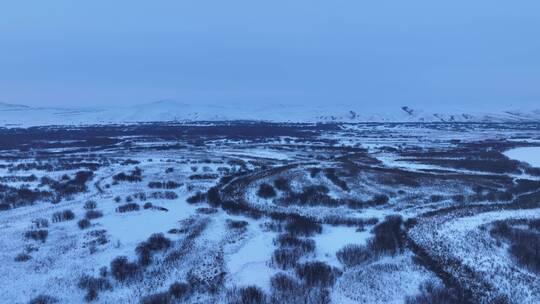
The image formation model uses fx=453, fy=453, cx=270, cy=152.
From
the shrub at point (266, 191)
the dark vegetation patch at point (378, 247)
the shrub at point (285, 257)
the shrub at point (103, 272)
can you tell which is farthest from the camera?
the shrub at point (266, 191)

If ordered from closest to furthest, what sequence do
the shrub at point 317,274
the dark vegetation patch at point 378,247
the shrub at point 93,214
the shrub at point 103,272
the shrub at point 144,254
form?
the shrub at point 317,274
the shrub at point 103,272
the shrub at point 144,254
the dark vegetation patch at point 378,247
the shrub at point 93,214

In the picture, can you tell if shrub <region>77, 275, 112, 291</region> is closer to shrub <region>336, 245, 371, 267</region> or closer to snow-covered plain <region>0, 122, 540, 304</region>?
snow-covered plain <region>0, 122, 540, 304</region>

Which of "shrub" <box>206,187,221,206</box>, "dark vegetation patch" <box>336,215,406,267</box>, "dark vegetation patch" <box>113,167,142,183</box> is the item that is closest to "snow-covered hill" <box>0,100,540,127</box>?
"dark vegetation patch" <box>113,167,142,183</box>

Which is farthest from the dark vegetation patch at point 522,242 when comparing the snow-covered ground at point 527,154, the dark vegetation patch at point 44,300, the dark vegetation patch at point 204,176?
the snow-covered ground at point 527,154

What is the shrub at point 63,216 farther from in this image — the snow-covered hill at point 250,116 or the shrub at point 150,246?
the snow-covered hill at point 250,116

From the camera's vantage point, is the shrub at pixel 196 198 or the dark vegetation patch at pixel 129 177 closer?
the shrub at pixel 196 198
